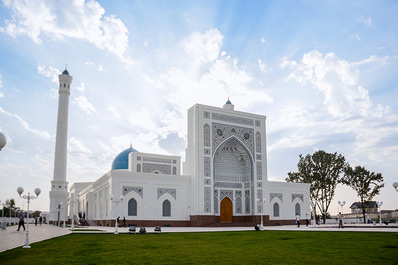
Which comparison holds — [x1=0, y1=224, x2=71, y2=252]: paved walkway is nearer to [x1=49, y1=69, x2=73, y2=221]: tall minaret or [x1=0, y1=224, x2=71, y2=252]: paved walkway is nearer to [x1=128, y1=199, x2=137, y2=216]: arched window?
[x1=128, y1=199, x2=137, y2=216]: arched window

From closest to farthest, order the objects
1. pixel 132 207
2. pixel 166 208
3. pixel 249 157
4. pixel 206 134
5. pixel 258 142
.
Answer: pixel 132 207 → pixel 166 208 → pixel 206 134 → pixel 249 157 → pixel 258 142

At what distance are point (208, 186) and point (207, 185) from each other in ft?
0.38

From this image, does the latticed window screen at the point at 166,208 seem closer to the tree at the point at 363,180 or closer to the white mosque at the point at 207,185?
the white mosque at the point at 207,185

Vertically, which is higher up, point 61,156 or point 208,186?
point 61,156

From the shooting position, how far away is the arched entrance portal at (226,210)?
3080cm

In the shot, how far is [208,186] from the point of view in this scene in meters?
29.5

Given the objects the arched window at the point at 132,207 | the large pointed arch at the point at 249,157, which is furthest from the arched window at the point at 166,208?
the large pointed arch at the point at 249,157

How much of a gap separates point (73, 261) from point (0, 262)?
145 cm

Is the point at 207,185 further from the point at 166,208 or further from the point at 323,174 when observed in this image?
the point at 323,174

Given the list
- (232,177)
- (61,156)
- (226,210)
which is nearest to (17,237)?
(226,210)

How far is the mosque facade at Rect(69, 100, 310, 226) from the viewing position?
90.5ft

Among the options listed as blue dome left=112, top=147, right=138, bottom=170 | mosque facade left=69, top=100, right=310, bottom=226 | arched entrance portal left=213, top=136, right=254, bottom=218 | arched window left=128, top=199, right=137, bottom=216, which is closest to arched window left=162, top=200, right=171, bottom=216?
mosque facade left=69, top=100, right=310, bottom=226

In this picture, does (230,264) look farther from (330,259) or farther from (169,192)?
(169,192)

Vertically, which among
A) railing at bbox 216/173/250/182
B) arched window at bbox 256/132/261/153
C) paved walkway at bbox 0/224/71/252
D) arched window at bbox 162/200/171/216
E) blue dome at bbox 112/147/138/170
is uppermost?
arched window at bbox 256/132/261/153
